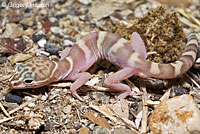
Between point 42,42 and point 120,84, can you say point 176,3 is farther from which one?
point 42,42

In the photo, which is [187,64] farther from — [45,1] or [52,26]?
[45,1]

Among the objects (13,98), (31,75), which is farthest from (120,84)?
(13,98)

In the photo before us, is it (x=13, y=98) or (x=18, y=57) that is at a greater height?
(x=18, y=57)

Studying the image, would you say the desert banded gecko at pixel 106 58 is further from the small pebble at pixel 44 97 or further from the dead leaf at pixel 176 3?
the dead leaf at pixel 176 3

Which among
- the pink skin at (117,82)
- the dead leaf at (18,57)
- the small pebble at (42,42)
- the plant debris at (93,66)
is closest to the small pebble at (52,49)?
the plant debris at (93,66)

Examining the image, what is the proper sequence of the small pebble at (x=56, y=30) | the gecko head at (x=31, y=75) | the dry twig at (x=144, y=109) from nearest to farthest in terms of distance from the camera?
1. the dry twig at (x=144, y=109)
2. the gecko head at (x=31, y=75)
3. the small pebble at (x=56, y=30)

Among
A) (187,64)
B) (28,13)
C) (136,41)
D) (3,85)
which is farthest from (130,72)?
(28,13)

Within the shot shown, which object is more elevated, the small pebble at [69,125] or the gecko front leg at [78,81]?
the gecko front leg at [78,81]

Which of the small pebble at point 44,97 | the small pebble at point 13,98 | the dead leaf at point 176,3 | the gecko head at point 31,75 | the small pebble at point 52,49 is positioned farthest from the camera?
the dead leaf at point 176,3
